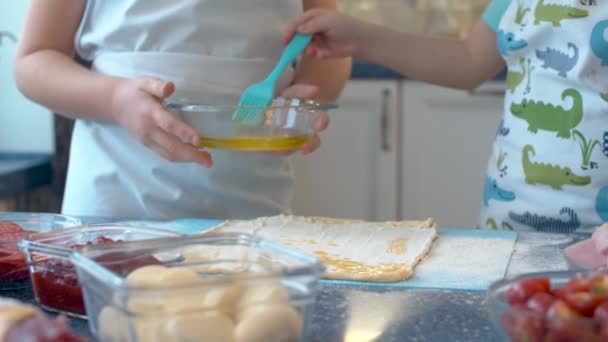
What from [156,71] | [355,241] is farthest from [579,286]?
[156,71]

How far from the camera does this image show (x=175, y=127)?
3.05 feet

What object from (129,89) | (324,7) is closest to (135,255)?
(129,89)

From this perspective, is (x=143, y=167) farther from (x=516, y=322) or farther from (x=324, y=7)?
(x=516, y=322)

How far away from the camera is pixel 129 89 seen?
1007 millimetres

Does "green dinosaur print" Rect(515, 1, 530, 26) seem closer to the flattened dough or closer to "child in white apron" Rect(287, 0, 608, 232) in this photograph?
"child in white apron" Rect(287, 0, 608, 232)

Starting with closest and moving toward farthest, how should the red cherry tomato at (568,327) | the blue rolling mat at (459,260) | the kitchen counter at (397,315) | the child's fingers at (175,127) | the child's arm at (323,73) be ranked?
the red cherry tomato at (568,327), the kitchen counter at (397,315), the blue rolling mat at (459,260), the child's fingers at (175,127), the child's arm at (323,73)

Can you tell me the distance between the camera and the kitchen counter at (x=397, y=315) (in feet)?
2.12

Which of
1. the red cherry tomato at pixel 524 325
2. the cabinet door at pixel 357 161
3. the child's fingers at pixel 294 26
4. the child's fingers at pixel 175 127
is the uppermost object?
the child's fingers at pixel 294 26

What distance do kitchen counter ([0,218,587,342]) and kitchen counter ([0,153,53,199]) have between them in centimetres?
135

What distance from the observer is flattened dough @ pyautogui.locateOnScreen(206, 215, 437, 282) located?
82 centimetres

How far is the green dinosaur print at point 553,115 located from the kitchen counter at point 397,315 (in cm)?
31

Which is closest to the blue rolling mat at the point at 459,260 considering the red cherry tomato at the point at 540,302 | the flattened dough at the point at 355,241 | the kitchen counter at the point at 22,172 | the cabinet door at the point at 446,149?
the flattened dough at the point at 355,241

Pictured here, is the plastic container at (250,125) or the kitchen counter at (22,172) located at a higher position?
the plastic container at (250,125)

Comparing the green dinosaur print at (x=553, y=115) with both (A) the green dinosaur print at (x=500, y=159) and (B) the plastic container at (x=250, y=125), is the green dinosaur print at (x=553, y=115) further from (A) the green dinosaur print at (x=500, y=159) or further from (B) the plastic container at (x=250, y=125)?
(B) the plastic container at (x=250, y=125)
